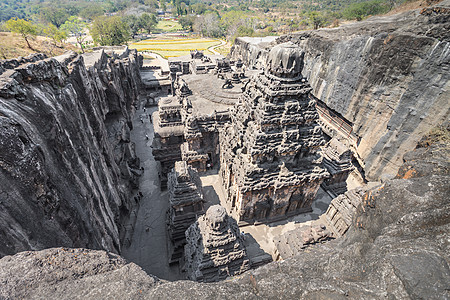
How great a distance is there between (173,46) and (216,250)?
8288cm

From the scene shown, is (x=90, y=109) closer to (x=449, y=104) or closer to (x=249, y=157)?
(x=249, y=157)

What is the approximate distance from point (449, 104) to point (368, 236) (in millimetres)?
20556

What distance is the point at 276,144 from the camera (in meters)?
12.8

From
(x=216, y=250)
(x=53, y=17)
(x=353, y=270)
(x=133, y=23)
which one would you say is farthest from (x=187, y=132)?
(x=53, y=17)

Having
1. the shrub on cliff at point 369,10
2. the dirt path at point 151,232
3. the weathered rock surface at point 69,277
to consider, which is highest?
the shrub on cliff at point 369,10

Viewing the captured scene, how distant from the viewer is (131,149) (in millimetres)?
21062

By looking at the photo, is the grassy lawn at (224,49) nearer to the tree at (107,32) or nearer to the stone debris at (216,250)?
the tree at (107,32)

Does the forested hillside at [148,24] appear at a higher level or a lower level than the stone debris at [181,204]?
higher

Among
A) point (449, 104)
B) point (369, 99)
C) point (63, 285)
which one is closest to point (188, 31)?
point (369, 99)

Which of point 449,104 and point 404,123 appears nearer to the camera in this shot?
point 449,104

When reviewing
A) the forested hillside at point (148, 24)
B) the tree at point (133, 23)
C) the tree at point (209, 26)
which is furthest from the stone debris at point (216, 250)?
the tree at point (133, 23)

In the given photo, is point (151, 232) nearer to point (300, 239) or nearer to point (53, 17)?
point (300, 239)

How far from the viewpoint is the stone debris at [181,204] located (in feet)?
41.4

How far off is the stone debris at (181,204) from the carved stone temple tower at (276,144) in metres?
2.98
